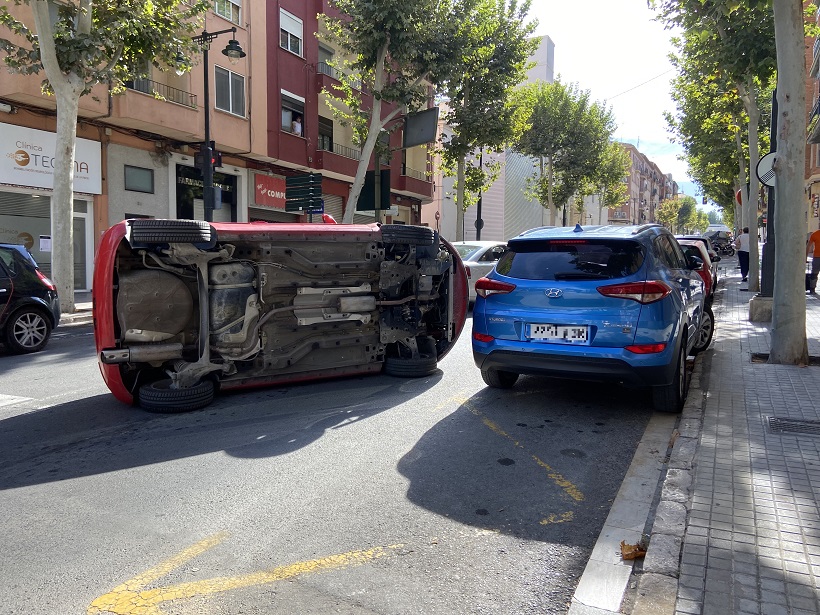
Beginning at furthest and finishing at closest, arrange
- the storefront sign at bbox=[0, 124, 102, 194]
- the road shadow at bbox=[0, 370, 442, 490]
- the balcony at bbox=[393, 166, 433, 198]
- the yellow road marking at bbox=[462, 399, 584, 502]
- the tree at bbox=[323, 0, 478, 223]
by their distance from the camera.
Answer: the balcony at bbox=[393, 166, 433, 198] → the tree at bbox=[323, 0, 478, 223] → the storefront sign at bbox=[0, 124, 102, 194] → the road shadow at bbox=[0, 370, 442, 490] → the yellow road marking at bbox=[462, 399, 584, 502]

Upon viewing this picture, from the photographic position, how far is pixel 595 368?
5.16 metres

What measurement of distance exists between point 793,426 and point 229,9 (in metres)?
21.2

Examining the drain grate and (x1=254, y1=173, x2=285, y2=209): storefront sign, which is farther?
(x1=254, y1=173, x2=285, y2=209): storefront sign

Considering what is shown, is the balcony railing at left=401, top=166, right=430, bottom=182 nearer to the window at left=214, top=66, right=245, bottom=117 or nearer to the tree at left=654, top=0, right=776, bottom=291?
the window at left=214, top=66, right=245, bottom=117

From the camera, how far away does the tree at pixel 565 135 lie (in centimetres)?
3631

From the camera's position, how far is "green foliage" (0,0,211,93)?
12.5m

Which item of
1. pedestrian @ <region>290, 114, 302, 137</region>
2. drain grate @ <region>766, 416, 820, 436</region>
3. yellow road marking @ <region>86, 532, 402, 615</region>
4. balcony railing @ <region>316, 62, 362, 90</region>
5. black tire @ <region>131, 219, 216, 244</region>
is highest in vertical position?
balcony railing @ <region>316, 62, 362, 90</region>

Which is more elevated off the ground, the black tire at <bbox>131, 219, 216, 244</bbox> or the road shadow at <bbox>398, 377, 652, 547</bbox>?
the black tire at <bbox>131, 219, 216, 244</bbox>

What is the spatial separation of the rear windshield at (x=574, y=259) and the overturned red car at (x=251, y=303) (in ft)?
Result: 4.46

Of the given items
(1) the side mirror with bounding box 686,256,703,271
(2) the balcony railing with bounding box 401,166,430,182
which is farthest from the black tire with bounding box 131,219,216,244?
(2) the balcony railing with bounding box 401,166,430,182

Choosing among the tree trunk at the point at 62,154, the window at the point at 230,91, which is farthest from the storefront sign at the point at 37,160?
the window at the point at 230,91

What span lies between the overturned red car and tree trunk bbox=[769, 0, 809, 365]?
3868 mm

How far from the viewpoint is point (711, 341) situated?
9023mm

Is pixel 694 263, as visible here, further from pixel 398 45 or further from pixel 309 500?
pixel 398 45
